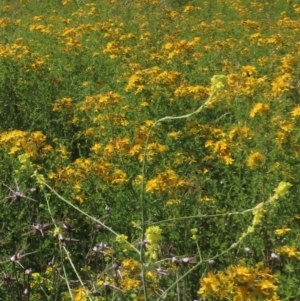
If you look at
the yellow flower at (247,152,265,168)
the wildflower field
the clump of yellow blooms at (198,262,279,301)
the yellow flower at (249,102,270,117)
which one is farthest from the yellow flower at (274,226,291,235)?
the yellow flower at (249,102,270,117)

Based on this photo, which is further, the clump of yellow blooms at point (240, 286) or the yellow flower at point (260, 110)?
the yellow flower at point (260, 110)

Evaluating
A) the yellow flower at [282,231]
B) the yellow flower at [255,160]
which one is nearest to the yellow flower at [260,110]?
the yellow flower at [255,160]

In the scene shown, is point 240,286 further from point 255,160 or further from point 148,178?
point 148,178

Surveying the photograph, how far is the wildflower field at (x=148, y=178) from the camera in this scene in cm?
252

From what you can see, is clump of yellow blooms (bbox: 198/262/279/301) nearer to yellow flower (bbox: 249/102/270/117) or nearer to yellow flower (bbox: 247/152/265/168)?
yellow flower (bbox: 247/152/265/168)

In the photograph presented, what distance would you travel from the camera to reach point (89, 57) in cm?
692

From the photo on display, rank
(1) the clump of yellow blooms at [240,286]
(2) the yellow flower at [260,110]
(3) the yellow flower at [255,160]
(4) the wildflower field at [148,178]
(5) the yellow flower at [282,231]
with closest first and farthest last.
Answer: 1. (1) the clump of yellow blooms at [240,286]
2. (4) the wildflower field at [148,178]
3. (5) the yellow flower at [282,231]
4. (3) the yellow flower at [255,160]
5. (2) the yellow flower at [260,110]

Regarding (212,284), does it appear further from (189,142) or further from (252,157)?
(189,142)

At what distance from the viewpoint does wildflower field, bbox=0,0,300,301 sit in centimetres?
252

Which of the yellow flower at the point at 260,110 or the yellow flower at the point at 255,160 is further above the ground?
the yellow flower at the point at 260,110

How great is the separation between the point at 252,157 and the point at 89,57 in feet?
12.0

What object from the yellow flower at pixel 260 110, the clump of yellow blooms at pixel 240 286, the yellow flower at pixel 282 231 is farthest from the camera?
the yellow flower at pixel 260 110

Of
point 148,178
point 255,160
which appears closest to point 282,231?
point 255,160

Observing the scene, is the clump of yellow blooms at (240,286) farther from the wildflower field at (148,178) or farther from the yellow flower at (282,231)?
the yellow flower at (282,231)
